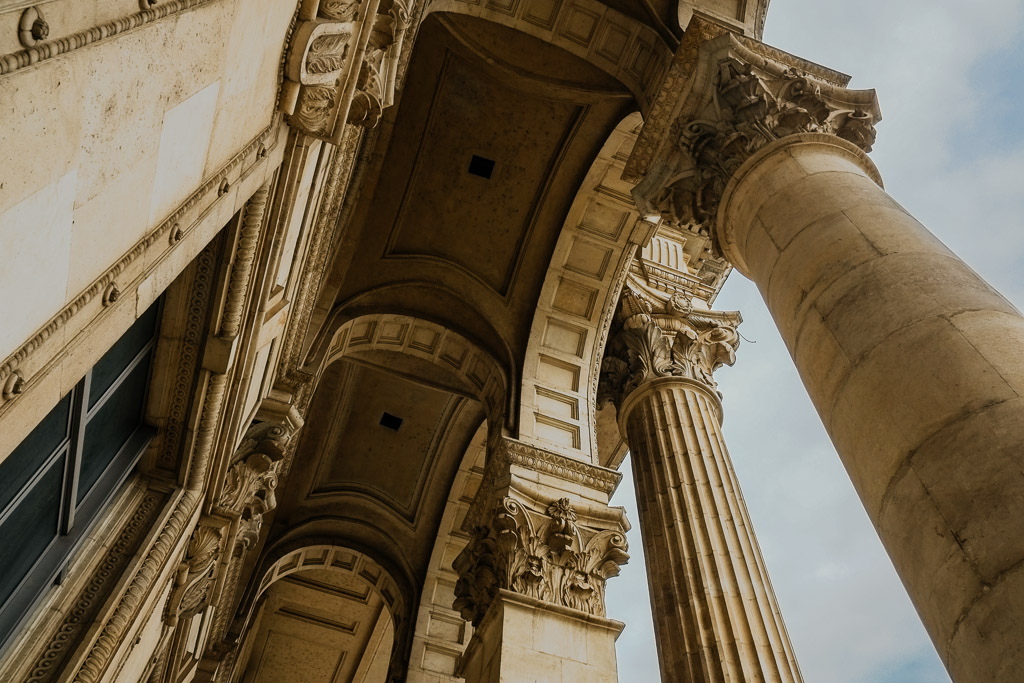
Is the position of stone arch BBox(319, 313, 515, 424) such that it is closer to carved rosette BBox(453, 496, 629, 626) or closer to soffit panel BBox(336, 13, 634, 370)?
soffit panel BBox(336, 13, 634, 370)

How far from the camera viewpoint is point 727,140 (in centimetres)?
576

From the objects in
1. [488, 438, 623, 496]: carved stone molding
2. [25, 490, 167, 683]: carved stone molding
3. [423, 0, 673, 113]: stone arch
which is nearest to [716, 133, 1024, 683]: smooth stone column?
[25, 490, 167, 683]: carved stone molding

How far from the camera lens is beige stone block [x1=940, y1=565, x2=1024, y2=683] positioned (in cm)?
224

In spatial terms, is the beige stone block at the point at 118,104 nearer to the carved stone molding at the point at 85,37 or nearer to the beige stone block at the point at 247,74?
the carved stone molding at the point at 85,37

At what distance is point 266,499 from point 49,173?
604 centimetres

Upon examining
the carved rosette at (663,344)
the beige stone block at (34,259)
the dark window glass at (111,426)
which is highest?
the carved rosette at (663,344)

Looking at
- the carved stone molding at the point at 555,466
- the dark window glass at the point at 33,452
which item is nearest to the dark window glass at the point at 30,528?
the dark window glass at the point at 33,452

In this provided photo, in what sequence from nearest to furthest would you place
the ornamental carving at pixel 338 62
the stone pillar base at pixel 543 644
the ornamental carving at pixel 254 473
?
the ornamental carving at pixel 338 62, the ornamental carving at pixel 254 473, the stone pillar base at pixel 543 644

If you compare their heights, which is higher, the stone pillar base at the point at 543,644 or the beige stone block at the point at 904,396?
the stone pillar base at the point at 543,644

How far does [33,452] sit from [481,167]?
8694 mm

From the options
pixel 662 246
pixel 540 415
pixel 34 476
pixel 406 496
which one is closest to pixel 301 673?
pixel 406 496

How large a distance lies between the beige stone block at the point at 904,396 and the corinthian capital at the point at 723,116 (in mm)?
2516

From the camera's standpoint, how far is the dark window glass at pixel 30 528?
3.43 m

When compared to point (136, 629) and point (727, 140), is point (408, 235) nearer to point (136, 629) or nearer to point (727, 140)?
point (727, 140)
